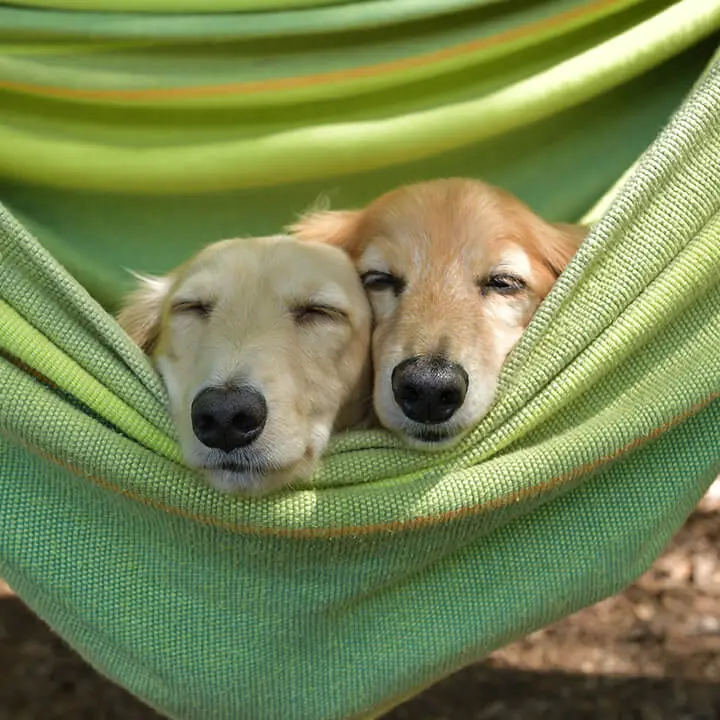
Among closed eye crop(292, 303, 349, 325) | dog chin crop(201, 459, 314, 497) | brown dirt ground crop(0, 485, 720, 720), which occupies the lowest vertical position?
brown dirt ground crop(0, 485, 720, 720)

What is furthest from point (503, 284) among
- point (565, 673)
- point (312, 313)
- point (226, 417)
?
point (565, 673)

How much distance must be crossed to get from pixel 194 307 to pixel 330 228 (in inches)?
18.8

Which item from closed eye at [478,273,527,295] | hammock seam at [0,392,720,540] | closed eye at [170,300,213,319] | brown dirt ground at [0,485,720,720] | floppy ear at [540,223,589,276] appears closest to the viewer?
hammock seam at [0,392,720,540]

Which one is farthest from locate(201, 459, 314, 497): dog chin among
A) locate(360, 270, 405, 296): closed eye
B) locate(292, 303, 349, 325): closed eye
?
locate(360, 270, 405, 296): closed eye

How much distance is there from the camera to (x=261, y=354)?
1.55 metres

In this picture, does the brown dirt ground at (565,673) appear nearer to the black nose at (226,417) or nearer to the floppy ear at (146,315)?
the floppy ear at (146,315)

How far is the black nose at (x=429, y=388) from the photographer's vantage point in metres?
1.54

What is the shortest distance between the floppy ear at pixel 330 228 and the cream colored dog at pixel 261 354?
0.14 meters

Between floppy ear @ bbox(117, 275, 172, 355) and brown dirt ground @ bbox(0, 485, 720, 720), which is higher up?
floppy ear @ bbox(117, 275, 172, 355)

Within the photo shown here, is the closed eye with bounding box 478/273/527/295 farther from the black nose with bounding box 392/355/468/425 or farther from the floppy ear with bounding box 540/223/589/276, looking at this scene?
the black nose with bounding box 392/355/468/425

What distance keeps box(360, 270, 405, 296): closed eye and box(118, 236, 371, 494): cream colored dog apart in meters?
0.02

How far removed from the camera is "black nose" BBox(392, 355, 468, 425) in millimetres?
1535

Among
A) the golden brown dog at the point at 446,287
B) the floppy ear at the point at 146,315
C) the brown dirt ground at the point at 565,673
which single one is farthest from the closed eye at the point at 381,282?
the brown dirt ground at the point at 565,673

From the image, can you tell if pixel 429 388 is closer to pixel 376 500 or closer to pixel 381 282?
pixel 376 500
